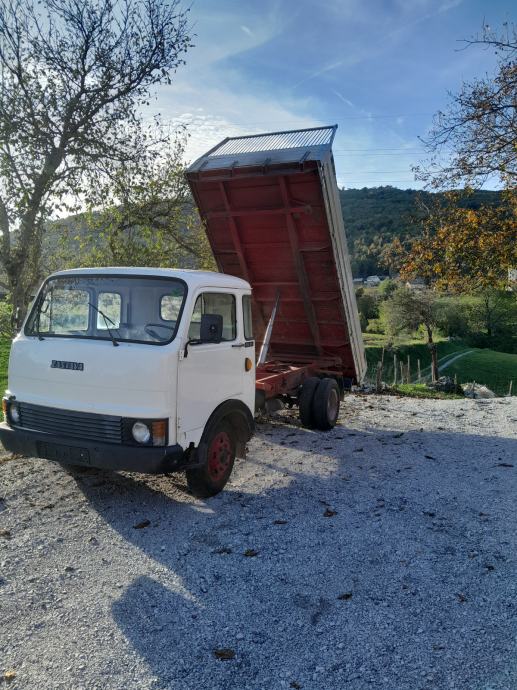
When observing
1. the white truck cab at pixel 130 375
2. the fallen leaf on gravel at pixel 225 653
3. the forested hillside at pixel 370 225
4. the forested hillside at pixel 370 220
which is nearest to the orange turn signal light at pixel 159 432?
the white truck cab at pixel 130 375

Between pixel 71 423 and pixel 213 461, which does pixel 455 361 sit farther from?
pixel 71 423

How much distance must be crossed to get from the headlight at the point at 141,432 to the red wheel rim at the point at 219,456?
0.92 m

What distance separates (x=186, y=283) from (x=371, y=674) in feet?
11.5

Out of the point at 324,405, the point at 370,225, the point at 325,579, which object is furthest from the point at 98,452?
the point at 370,225

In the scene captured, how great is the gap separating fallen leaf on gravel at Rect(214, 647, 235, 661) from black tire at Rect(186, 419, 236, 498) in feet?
6.34

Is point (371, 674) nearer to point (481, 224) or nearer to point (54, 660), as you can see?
point (54, 660)

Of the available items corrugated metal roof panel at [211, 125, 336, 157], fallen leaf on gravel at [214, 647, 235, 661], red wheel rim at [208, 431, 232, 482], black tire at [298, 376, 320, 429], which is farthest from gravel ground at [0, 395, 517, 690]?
corrugated metal roof panel at [211, 125, 336, 157]

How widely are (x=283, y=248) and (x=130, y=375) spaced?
4135 mm

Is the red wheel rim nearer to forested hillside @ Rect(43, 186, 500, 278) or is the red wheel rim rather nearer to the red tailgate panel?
the red tailgate panel

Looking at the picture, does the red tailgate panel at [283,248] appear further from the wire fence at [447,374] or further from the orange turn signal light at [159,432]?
the wire fence at [447,374]

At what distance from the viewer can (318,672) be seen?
2955 mm

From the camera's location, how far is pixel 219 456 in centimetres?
543

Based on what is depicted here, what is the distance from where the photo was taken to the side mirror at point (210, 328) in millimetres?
4805

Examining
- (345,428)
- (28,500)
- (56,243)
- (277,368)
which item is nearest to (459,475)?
(345,428)
